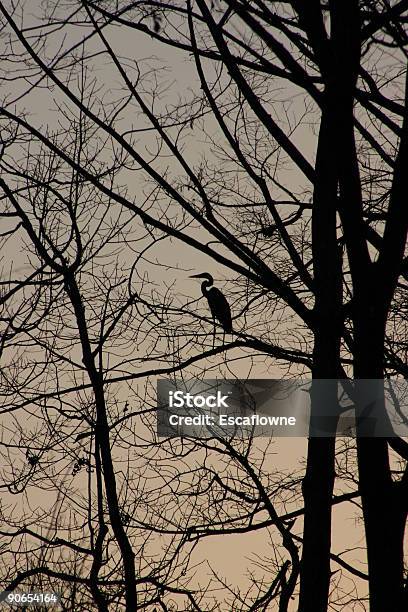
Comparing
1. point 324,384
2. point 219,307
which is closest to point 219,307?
point 219,307

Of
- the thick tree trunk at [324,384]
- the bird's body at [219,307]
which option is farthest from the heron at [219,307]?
the thick tree trunk at [324,384]

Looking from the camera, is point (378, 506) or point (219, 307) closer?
point (378, 506)

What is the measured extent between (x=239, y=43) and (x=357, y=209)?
170 centimetres

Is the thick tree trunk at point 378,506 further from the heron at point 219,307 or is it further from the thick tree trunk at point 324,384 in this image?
the heron at point 219,307

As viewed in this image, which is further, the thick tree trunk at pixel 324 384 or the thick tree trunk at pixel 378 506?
the thick tree trunk at pixel 378 506

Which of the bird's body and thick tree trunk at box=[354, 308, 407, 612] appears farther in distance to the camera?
the bird's body

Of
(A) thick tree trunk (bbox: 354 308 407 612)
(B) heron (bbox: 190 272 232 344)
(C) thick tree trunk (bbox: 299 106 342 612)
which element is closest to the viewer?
(C) thick tree trunk (bbox: 299 106 342 612)

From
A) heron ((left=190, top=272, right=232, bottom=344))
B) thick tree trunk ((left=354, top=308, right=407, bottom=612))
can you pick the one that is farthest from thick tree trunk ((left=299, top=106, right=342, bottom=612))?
heron ((left=190, top=272, right=232, bottom=344))

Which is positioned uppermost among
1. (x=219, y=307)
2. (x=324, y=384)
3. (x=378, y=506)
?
(x=219, y=307)

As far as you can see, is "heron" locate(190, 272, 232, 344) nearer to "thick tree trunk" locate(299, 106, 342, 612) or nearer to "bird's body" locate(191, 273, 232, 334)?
"bird's body" locate(191, 273, 232, 334)

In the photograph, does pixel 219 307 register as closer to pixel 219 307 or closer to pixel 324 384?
pixel 219 307

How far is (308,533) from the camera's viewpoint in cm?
458

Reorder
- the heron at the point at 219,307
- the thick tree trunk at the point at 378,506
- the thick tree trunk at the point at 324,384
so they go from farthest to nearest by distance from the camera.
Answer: the heron at the point at 219,307
the thick tree trunk at the point at 378,506
the thick tree trunk at the point at 324,384

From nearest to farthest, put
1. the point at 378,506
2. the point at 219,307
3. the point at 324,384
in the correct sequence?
the point at 378,506 < the point at 324,384 < the point at 219,307
